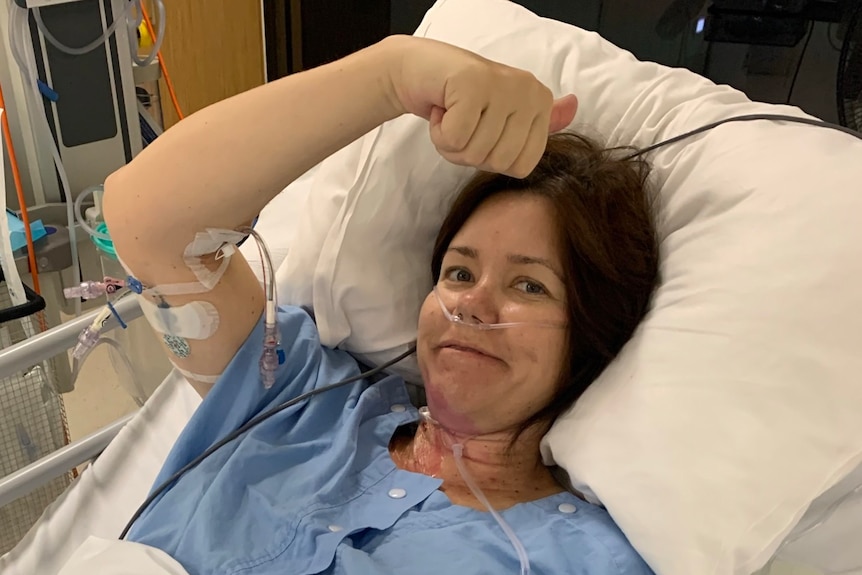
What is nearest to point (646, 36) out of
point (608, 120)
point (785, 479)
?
point (608, 120)

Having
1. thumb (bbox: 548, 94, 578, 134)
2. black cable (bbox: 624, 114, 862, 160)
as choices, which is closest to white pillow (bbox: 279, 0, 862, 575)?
black cable (bbox: 624, 114, 862, 160)

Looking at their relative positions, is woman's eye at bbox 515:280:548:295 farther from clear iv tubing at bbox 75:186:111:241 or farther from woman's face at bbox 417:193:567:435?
clear iv tubing at bbox 75:186:111:241

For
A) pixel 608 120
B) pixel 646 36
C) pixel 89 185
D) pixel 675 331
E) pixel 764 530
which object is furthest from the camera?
pixel 646 36

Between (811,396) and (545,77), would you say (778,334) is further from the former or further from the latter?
(545,77)

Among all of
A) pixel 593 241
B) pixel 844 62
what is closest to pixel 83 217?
pixel 593 241

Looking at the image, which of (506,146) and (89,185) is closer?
(506,146)

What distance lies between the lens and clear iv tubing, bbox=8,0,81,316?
4.35 ft

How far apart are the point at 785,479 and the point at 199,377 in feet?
2.48

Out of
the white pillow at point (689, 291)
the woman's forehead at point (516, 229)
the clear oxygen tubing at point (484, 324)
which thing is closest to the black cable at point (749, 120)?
the white pillow at point (689, 291)

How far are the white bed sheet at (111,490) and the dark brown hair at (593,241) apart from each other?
0.59 meters

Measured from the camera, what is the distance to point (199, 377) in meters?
1.13

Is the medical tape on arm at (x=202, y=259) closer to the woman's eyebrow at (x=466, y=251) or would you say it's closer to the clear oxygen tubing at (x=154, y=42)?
the woman's eyebrow at (x=466, y=251)

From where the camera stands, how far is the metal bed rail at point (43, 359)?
1.11 metres

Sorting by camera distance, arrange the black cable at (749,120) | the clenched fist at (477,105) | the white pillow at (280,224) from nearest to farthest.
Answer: the clenched fist at (477,105) < the black cable at (749,120) < the white pillow at (280,224)
